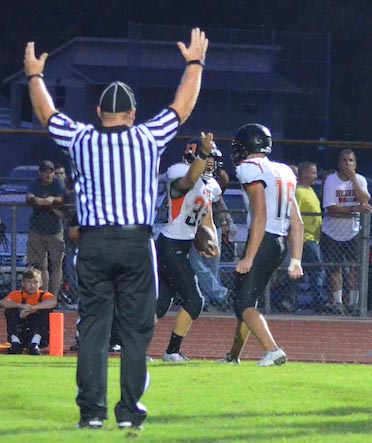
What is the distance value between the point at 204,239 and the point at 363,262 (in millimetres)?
5936

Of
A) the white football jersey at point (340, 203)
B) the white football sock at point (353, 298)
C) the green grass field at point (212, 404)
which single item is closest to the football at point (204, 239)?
the green grass field at point (212, 404)

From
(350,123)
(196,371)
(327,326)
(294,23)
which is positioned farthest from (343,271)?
(294,23)

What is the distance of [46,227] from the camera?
1703 centimetres

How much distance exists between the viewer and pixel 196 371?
10.5 metres

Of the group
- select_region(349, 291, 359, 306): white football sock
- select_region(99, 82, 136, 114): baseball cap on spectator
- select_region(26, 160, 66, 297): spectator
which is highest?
select_region(99, 82, 136, 114): baseball cap on spectator

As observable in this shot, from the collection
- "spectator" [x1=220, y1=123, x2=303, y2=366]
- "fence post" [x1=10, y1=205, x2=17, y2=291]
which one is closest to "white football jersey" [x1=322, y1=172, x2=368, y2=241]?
"fence post" [x1=10, y1=205, x2=17, y2=291]

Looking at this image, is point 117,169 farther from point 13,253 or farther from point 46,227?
point 13,253

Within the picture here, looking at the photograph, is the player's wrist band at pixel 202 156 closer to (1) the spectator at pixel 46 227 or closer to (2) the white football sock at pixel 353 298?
(1) the spectator at pixel 46 227

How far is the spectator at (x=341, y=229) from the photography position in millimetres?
17234

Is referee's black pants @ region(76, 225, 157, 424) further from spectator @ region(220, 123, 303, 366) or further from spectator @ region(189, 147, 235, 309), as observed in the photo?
spectator @ region(189, 147, 235, 309)

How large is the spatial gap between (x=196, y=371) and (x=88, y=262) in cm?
331

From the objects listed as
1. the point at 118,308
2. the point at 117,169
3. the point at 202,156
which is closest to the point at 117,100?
the point at 117,169

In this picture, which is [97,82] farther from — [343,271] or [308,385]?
[308,385]

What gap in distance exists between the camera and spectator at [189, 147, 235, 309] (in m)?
16.9
